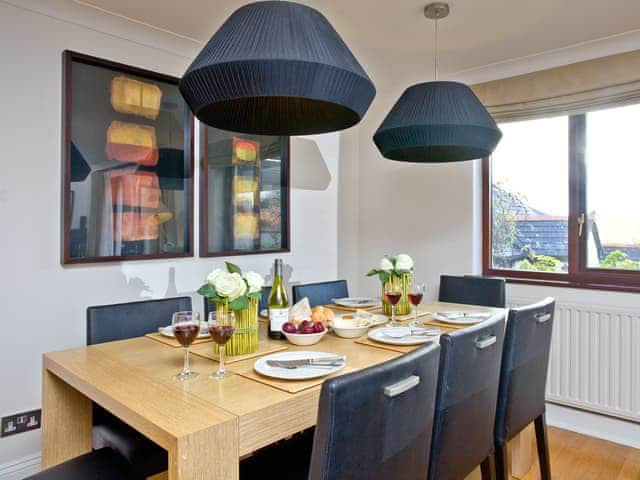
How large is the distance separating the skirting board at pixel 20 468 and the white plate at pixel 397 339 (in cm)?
179

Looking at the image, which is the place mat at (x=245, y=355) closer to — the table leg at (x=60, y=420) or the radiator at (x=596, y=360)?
the table leg at (x=60, y=420)

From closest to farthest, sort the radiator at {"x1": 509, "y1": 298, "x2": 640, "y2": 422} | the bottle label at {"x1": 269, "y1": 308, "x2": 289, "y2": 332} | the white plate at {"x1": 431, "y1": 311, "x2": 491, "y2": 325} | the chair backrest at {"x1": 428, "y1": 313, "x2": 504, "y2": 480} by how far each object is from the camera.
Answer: the chair backrest at {"x1": 428, "y1": 313, "x2": 504, "y2": 480}, the bottle label at {"x1": 269, "y1": 308, "x2": 289, "y2": 332}, the white plate at {"x1": 431, "y1": 311, "x2": 491, "y2": 325}, the radiator at {"x1": 509, "y1": 298, "x2": 640, "y2": 422}

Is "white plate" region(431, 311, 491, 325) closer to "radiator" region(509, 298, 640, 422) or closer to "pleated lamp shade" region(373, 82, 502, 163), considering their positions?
"pleated lamp shade" region(373, 82, 502, 163)

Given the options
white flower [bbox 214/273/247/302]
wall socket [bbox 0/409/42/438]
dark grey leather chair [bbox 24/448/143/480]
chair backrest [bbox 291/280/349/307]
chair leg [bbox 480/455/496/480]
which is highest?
white flower [bbox 214/273/247/302]

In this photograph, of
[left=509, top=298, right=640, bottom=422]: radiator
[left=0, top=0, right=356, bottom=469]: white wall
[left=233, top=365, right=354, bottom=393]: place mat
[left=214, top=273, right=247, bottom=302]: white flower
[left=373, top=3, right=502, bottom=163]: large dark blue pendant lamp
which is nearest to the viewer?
[left=233, top=365, right=354, bottom=393]: place mat

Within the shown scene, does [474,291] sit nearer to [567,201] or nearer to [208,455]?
[567,201]

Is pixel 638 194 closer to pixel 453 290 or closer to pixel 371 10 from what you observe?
pixel 453 290

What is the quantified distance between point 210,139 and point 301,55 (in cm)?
181

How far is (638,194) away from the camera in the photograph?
270 cm

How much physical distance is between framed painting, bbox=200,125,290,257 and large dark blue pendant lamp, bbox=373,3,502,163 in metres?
1.24

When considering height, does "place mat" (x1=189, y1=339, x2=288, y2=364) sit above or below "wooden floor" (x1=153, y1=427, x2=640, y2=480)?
above

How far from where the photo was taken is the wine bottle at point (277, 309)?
69.6 inches

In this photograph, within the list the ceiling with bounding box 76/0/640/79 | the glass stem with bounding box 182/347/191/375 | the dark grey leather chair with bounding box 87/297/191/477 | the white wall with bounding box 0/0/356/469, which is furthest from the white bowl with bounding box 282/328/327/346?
the ceiling with bounding box 76/0/640/79

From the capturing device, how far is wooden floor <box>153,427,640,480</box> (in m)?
2.27
